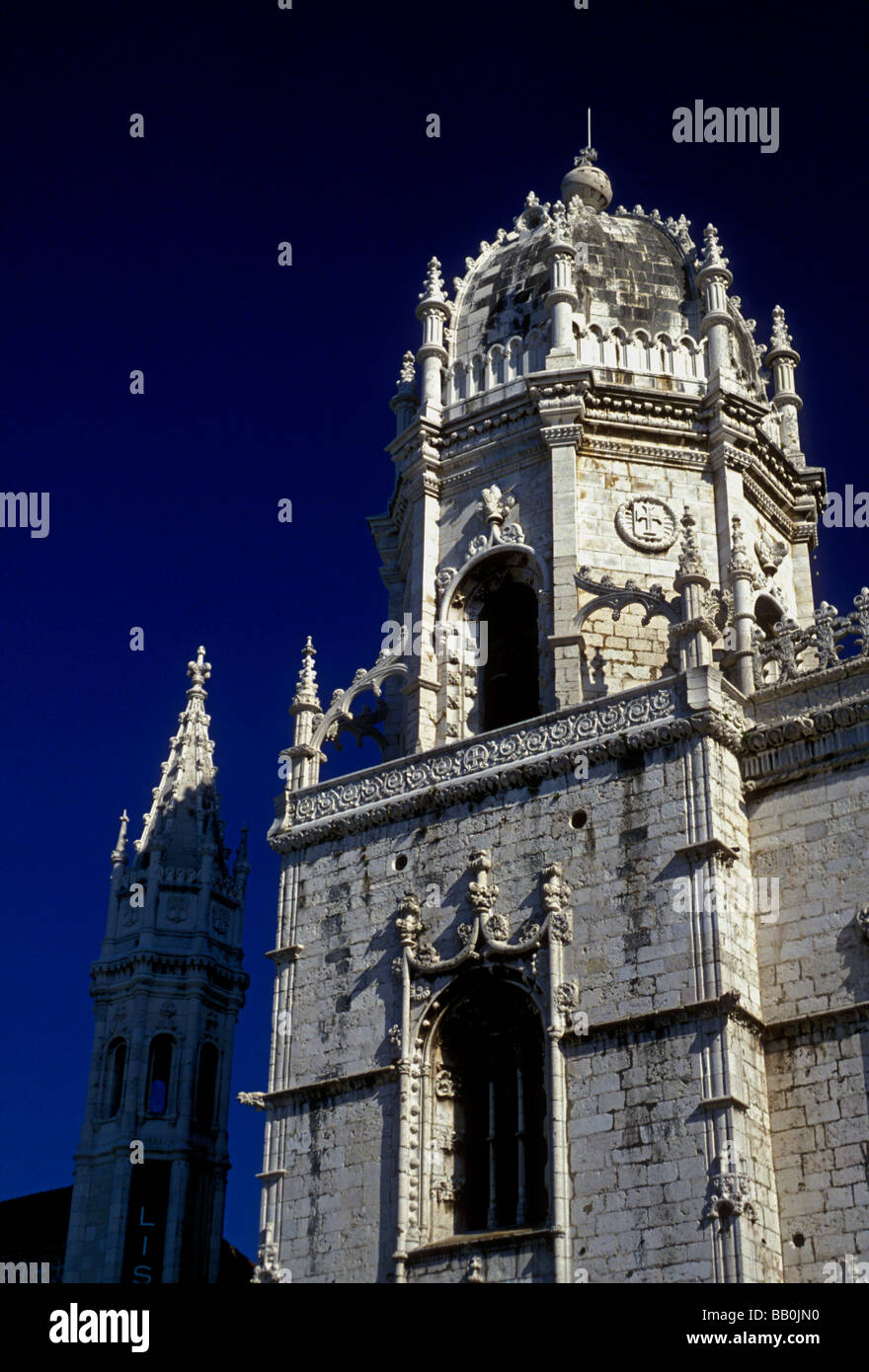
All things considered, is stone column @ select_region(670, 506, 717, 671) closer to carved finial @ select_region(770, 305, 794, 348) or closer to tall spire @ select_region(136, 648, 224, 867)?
carved finial @ select_region(770, 305, 794, 348)

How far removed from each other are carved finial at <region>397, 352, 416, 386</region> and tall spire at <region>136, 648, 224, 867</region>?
47.0 ft

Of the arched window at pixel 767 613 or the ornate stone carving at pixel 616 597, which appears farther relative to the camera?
the arched window at pixel 767 613

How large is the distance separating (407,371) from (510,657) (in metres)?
6.93

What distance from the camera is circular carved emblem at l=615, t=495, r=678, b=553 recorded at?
2883cm

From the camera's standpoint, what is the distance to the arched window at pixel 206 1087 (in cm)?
4000

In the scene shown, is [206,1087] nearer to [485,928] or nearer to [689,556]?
[485,928]

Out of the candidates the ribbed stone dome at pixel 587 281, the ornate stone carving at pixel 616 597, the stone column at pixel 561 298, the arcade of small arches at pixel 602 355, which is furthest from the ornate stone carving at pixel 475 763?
the ribbed stone dome at pixel 587 281

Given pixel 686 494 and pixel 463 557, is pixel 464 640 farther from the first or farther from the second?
pixel 686 494

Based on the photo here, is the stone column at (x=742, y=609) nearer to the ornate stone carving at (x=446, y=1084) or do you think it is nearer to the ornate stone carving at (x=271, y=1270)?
the ornate stone carving at (x=446, y=1084)

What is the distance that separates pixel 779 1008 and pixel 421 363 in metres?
14.3

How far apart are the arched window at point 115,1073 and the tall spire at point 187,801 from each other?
4.66 m

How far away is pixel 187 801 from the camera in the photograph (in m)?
43.8

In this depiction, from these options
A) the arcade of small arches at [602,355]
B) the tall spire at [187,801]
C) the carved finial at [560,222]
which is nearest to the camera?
the arcade of small arches at [602,355]

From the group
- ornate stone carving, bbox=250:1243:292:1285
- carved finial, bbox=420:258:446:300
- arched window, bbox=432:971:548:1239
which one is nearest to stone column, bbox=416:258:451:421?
carved finial, bbox=420:258:446:300
